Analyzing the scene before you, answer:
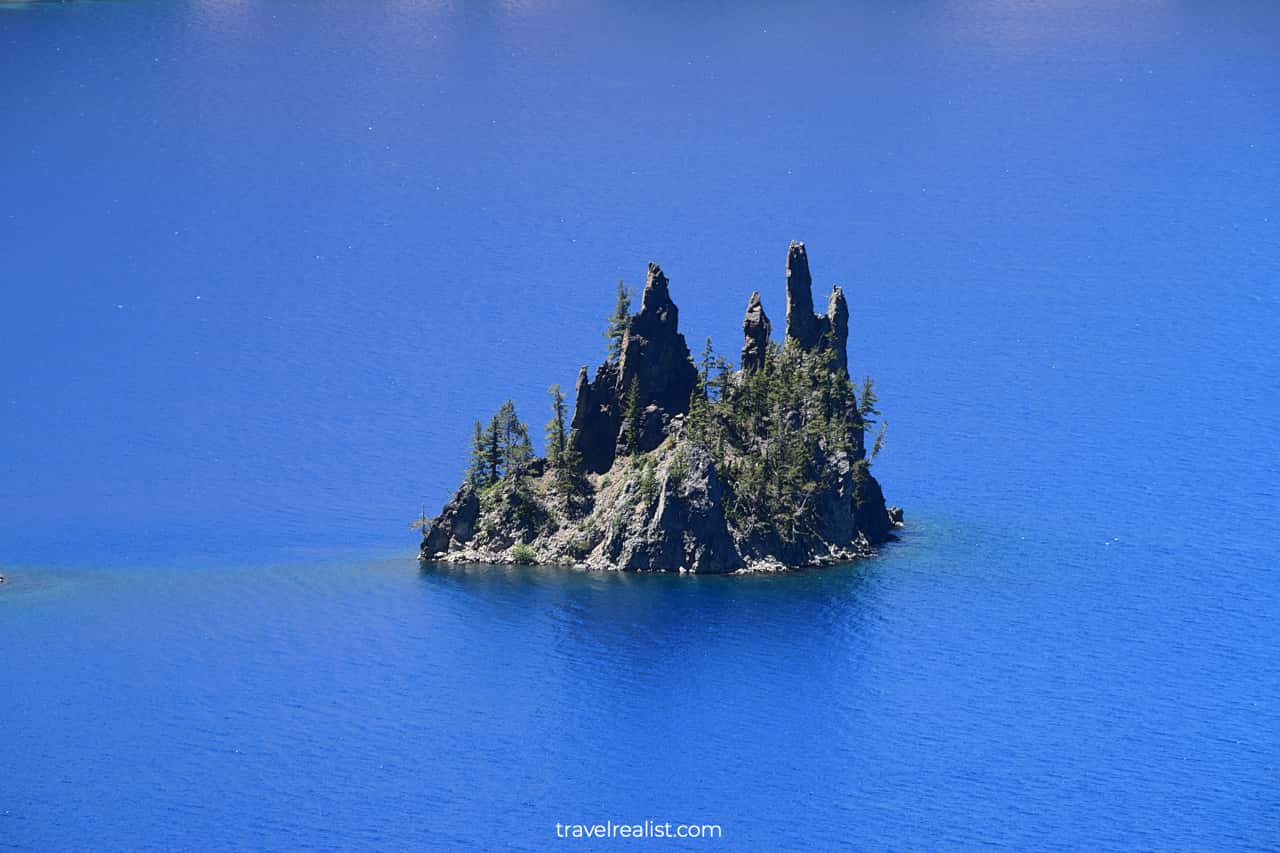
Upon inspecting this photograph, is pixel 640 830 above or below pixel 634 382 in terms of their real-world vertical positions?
below

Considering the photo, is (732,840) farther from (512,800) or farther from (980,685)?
(980,685)

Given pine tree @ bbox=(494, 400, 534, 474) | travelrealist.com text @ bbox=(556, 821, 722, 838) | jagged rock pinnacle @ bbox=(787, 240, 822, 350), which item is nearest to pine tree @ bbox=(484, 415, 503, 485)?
pine tree @ bbox=(494, 400, 534, 474)

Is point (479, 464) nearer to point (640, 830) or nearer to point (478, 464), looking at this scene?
point (478, 464)

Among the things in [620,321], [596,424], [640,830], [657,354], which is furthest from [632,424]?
[640,830]

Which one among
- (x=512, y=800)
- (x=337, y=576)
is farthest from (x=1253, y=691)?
(x=337, y=576)

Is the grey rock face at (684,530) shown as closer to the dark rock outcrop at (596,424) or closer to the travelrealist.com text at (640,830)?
the dark rock outcrop at (596,424)

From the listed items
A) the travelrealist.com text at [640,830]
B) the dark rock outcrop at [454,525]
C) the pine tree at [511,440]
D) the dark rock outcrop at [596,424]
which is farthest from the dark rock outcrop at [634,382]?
the travelrealist.com text at [640,830]

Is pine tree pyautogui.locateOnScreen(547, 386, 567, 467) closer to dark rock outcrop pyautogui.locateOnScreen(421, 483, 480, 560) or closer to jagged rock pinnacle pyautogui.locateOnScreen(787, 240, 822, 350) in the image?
dark rock outcrop pyautogui.locateOnScreen(421, 483, 480, 560)
